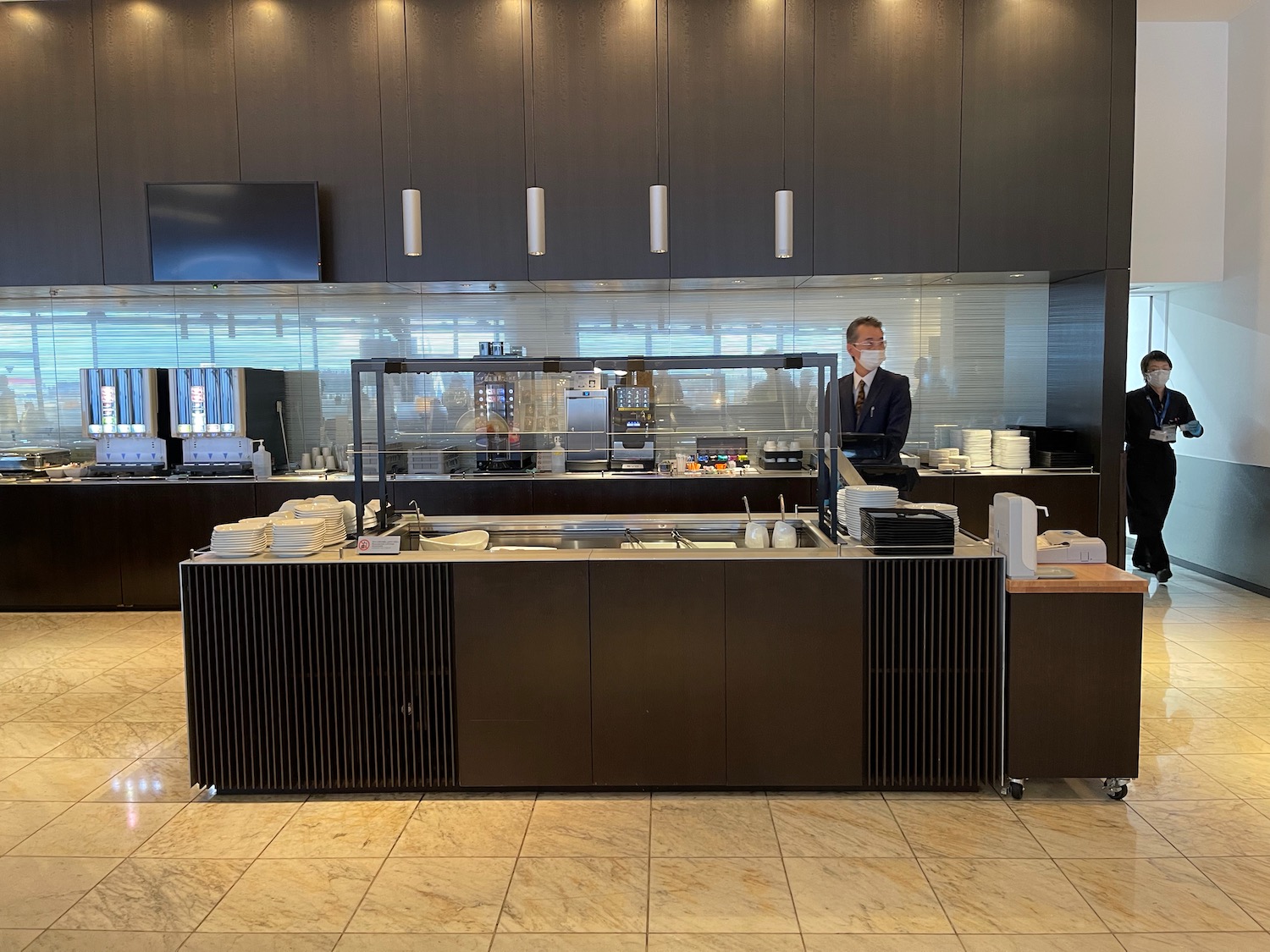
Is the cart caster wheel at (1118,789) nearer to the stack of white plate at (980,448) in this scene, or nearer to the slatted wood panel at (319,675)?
the slatted wood panel at (319,675)

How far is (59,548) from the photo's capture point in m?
6.03

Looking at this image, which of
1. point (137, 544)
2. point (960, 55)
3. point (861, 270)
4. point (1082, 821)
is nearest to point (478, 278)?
point (861, 270)

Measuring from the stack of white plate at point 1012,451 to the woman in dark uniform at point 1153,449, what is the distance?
120 centimetres

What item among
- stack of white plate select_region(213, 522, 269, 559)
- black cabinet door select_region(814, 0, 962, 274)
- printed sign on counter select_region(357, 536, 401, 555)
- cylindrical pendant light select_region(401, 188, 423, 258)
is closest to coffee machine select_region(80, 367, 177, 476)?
cylindrical pendant light select_region(401, 188, 423, 258)

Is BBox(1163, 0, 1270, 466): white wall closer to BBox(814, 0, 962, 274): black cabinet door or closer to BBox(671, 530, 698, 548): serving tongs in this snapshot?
BBox(814, 0, 962, 274): black cabinet door

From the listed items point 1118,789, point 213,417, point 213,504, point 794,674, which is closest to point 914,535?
point 794,674

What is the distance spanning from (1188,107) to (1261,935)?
6099 millimetres

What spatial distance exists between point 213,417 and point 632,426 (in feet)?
9.35

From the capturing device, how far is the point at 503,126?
18.9ft

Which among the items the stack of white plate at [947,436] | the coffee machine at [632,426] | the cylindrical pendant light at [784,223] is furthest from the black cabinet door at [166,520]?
the stack of white plate at [947,436]

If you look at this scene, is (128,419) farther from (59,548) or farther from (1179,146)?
(1179,146)

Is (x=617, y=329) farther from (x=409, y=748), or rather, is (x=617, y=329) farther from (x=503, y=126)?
(x=409, y=748)

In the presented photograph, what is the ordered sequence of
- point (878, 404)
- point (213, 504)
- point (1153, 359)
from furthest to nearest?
point (1153, 359), point (213, 504), point (878, 404)

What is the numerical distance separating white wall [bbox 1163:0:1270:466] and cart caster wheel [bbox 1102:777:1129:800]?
4.11 metres
